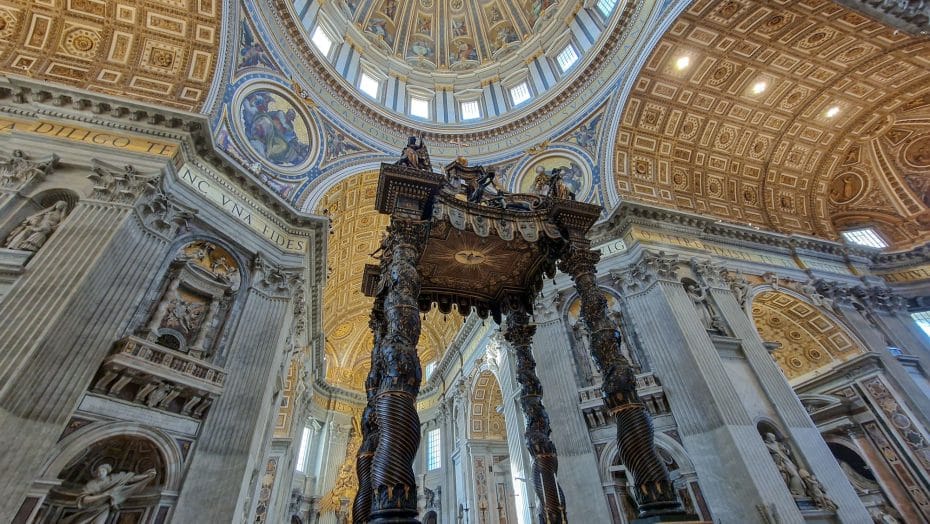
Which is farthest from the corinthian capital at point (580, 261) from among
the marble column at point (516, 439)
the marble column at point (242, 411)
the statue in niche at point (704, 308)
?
the marble column at point (242, 411)

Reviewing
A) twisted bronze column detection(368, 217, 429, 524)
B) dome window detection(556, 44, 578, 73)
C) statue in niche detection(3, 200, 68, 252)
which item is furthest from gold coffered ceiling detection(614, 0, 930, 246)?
statue in niche detection(3, 200, 68, 252)

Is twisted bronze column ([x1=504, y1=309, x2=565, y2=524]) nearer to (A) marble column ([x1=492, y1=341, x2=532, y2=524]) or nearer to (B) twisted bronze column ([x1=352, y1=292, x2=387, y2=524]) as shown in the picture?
(B) twisted bronze column ([x1=352, y1=292, x2=387, y2=524])

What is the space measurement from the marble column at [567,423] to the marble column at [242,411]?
674cm

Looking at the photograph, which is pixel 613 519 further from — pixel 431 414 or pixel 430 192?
pixel 431 414

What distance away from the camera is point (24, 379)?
19.2 ft

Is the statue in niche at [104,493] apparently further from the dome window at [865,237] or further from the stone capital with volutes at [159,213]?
the dome window at [865,237]

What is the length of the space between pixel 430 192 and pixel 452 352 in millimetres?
14697

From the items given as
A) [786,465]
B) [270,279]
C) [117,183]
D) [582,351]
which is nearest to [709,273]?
[582,351]

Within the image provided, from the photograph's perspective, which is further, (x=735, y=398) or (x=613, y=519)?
(x=735, y=398)

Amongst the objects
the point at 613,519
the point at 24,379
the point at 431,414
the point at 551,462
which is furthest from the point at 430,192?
the point at 431,414

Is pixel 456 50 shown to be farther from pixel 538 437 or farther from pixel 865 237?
pixel 865 237

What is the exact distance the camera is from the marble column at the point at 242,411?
696cm

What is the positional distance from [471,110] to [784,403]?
1584 cm

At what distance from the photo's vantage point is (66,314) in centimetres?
652
